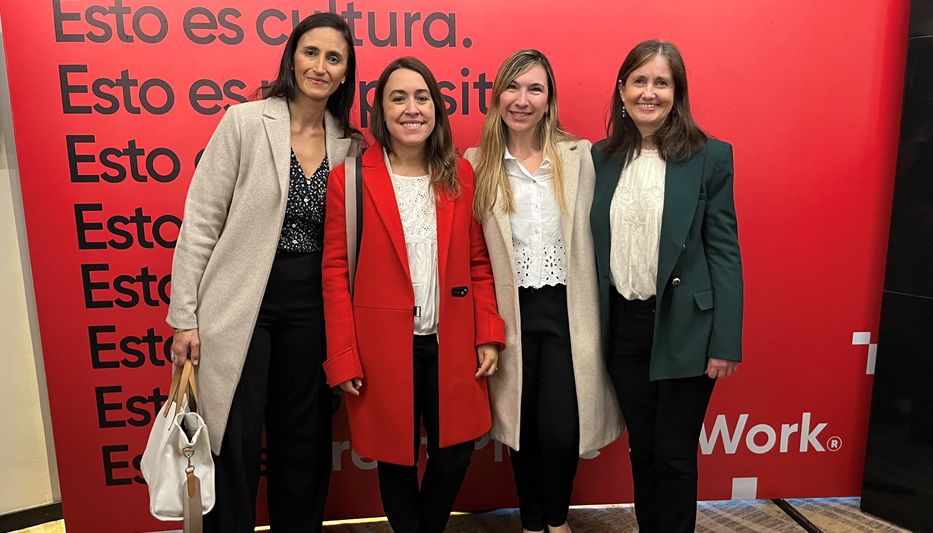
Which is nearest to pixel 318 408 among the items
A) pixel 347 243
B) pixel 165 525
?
pixel 347 243

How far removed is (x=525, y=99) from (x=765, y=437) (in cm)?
191

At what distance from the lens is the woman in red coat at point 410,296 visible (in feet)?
6.44

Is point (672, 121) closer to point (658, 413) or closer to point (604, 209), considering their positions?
point (604, 209)

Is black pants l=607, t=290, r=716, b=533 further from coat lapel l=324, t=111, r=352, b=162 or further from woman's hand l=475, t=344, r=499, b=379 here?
coat lapel l=324, t=111, r=352, b=162

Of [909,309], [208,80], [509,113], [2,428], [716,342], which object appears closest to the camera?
[716,342]

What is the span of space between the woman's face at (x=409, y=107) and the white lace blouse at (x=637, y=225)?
Result: 647 mm

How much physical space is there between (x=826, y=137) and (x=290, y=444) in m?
2.41

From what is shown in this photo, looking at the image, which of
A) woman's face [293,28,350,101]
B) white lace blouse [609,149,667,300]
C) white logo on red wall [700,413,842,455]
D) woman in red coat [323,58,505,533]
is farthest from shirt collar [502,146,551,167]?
white logo on red wall [700,413,842,455]

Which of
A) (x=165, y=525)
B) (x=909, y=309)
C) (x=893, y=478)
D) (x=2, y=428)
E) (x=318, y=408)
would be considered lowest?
(x=165, y=525)

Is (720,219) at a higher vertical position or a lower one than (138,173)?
lower

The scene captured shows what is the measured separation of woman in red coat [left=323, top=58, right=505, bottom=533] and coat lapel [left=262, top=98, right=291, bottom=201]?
15 centimetres

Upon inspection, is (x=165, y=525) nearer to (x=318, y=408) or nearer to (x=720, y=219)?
(x=318, y=408)

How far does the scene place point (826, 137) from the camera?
262 cm

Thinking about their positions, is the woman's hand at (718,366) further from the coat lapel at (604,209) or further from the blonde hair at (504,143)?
the blonde hair at (504,143)
